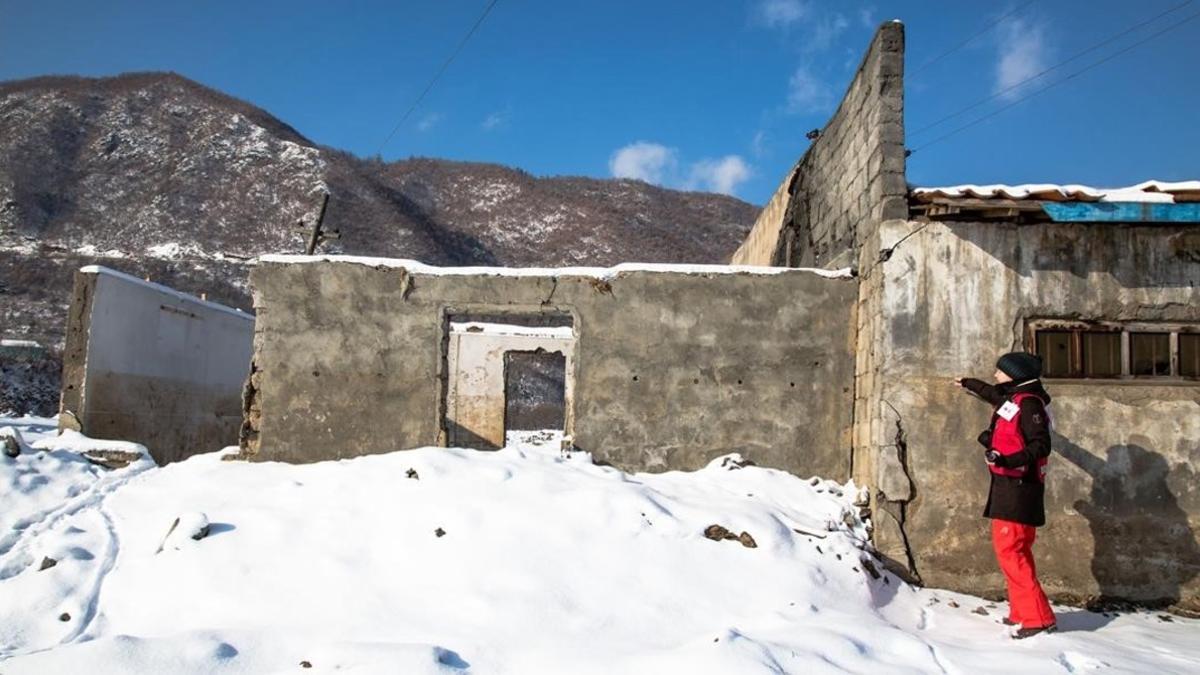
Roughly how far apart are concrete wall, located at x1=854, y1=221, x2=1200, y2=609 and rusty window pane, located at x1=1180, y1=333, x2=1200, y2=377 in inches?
6.3

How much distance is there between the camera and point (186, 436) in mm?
12180

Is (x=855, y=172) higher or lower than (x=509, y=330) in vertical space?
higher

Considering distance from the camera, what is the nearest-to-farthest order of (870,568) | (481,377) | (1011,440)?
(1011,440)
(870,568)
(481,377)

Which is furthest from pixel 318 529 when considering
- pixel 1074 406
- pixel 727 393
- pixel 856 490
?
pixel 1074 406

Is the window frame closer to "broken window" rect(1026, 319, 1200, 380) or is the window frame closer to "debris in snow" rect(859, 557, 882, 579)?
"broken window" rect(1026, 319, 1200, 380)

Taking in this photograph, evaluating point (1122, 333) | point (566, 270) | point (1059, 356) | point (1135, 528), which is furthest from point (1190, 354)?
point (566, 270)

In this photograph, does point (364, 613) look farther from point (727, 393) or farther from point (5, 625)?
point (727, 393)

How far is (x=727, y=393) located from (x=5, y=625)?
561 cm

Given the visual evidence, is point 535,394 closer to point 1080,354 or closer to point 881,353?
point 881,353

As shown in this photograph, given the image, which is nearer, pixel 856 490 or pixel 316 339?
pixel 856 490

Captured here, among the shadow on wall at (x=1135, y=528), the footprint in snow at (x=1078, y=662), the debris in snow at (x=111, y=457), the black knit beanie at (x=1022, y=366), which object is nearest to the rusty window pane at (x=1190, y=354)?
the shadow on wall at (x=1135, y=528)

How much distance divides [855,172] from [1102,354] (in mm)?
2681

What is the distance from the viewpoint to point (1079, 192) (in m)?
6.45

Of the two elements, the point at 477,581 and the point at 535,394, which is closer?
the point at 477,581
